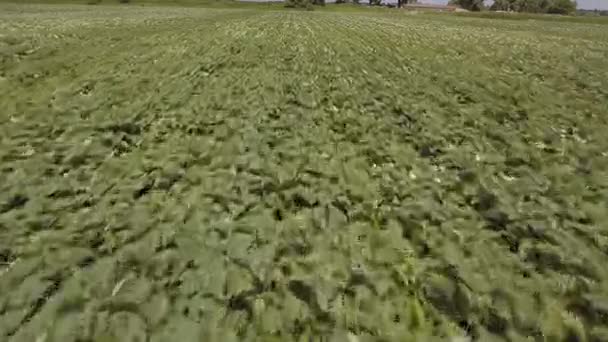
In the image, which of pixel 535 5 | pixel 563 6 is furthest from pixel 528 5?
pixel 563 6

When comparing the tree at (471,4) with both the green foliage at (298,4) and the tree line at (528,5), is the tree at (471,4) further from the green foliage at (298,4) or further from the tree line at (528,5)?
the green foliage at (298,4)

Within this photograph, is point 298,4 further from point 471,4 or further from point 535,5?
point 535,5

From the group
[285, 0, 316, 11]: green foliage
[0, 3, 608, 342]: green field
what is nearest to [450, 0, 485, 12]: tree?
[285, 0, 316, 11]: green foliage

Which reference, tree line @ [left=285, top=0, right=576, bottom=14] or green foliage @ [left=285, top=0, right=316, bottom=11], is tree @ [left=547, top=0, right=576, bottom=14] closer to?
tree line @ [left=285, top=0, right=576, bottom=14]

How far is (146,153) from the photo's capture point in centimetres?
739

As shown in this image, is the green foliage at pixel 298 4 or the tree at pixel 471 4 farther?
the tree at pixel 471 4

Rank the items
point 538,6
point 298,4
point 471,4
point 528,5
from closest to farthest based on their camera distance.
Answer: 1. point 298,4
2. point 471,4
3. point 538,6
4. point 528,5

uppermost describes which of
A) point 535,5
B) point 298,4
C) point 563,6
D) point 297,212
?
point 535,5

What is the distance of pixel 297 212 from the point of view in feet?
18.9

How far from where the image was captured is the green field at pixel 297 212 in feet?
13.3

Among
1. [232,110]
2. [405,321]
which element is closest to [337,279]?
[405,321]

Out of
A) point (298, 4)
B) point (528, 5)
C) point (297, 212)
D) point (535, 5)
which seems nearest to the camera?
point (297, 212)

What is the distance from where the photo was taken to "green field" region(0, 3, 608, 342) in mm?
4051

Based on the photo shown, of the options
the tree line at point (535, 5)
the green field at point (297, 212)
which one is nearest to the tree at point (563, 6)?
the tree line at point (535, 5)
